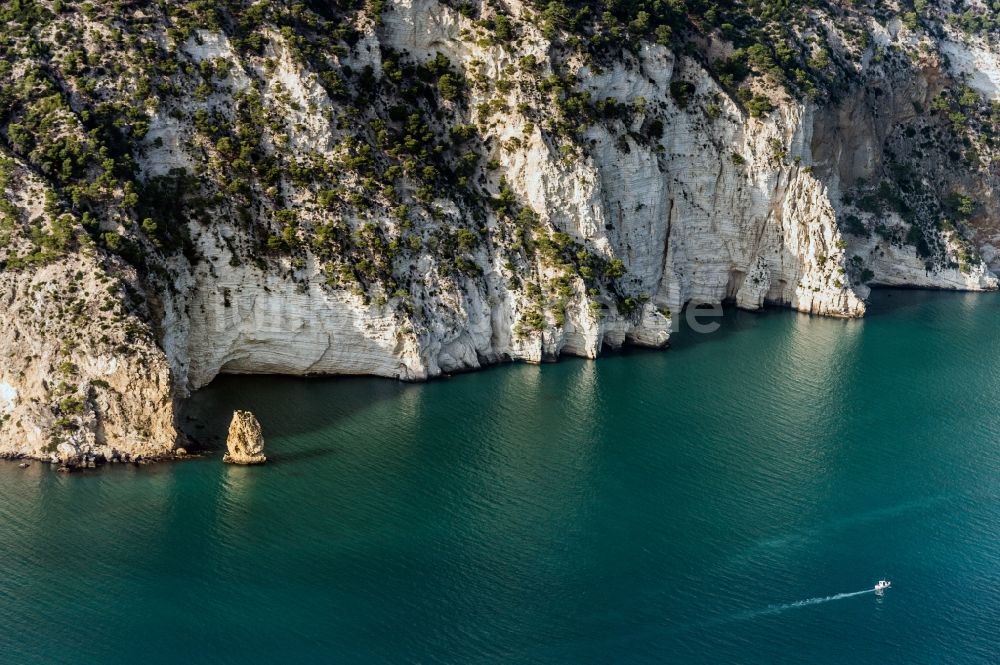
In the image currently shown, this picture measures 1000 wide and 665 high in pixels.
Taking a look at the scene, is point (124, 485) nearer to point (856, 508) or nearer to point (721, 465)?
point (721, 465)

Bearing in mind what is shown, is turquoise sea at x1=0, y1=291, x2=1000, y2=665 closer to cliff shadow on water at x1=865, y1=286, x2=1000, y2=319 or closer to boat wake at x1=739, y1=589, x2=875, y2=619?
boat wake at x1=739, y1=589, x2=875, y2=619

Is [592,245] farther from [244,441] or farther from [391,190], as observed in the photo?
[244,441]

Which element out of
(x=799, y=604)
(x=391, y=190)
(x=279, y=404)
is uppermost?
(x=391, y=190)

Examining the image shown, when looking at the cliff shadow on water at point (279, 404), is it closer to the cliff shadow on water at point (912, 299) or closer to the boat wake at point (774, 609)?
the boat wake at point (774, 609)

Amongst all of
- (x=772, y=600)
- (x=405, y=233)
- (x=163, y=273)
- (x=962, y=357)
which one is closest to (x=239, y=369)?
(x=163, y=273)

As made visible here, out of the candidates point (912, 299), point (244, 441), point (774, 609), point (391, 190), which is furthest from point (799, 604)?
point (912, 299)

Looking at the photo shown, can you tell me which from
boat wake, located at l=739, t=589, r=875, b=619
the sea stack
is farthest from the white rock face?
boat wake, located at l=739, t=589, r=875, b=619
